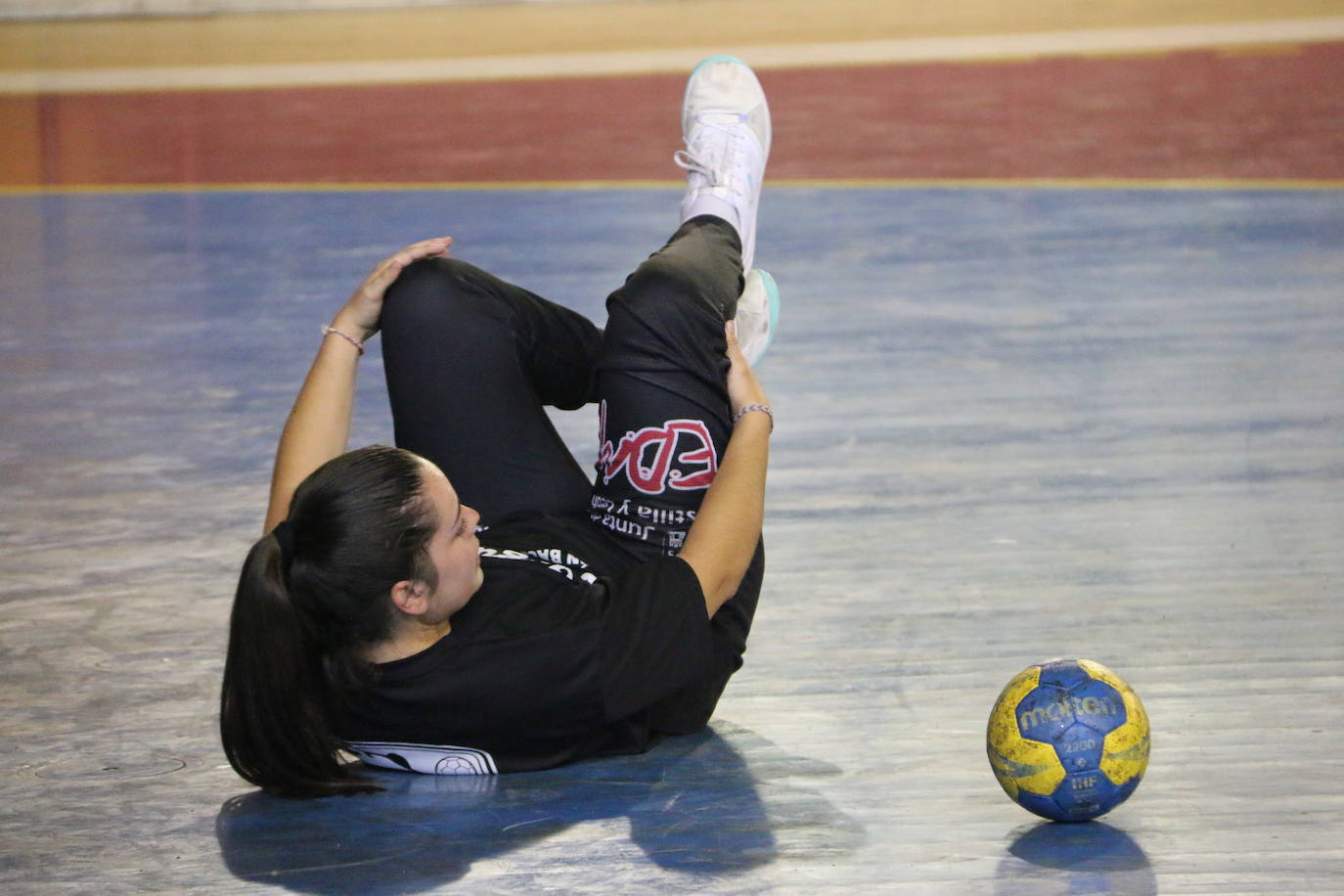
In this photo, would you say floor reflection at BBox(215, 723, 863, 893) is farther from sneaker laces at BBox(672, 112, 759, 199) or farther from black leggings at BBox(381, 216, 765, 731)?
sneaker laces at BBox(672, 112, 759, 199)

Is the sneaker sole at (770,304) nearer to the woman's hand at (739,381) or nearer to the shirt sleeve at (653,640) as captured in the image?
the woman's hand at (739,381)

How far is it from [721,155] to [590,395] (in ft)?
1.99

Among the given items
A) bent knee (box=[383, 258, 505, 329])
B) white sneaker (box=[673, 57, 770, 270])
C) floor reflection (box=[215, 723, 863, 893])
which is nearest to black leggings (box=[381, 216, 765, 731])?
bent knee (box=[383, 258, 505, 329])

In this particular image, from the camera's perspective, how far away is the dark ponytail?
181 cm

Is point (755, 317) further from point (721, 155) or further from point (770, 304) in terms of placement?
point (721, 155)

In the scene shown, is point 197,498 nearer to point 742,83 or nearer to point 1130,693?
point 742,83

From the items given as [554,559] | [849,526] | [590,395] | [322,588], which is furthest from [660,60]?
[322,588]

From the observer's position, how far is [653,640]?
6.40 feet

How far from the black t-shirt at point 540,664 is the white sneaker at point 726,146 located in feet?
2.60

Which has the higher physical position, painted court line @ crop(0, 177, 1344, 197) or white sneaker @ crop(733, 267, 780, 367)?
painted court line @ crop(0, 177, 1344, 197)

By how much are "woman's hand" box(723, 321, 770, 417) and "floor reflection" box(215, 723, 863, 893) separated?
0.46 meters

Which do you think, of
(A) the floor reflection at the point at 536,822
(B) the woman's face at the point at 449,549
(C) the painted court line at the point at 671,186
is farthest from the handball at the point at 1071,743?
(C) the painted court line at the point at 671,186

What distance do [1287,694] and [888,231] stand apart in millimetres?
3943

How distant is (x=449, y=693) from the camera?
1.96 m
